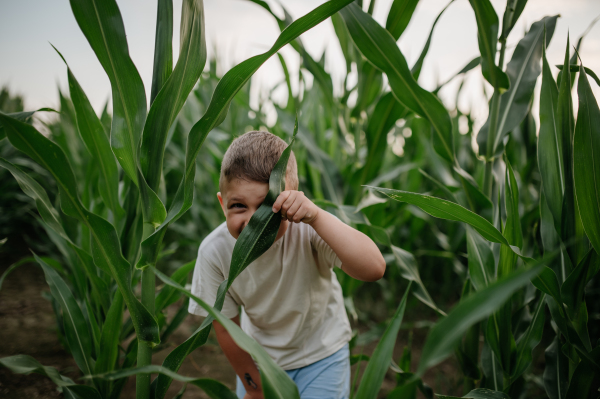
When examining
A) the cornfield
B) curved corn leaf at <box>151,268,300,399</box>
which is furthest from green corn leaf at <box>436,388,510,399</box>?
curved corn leaf at <box>151,268,300,399</box>

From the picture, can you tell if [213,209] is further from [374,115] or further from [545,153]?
[545,153]

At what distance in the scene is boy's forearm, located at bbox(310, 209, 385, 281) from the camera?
63cm

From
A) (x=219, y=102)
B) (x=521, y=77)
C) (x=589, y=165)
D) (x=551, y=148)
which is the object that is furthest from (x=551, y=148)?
(x=219, y=102)

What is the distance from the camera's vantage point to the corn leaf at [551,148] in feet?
2.30

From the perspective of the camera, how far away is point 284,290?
807mm

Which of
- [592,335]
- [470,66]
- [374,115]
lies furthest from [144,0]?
[592,335]

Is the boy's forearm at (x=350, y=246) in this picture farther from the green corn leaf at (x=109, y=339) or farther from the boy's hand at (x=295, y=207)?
the green corn leaf at (x=109, y=339)

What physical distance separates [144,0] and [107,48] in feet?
1.14

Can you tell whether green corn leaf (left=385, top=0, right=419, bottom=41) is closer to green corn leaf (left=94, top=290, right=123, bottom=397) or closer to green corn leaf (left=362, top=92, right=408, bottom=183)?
green corn leaf (left=362, top=92, right=408, bottom=183)

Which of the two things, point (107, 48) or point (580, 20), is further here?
point (580, 20)

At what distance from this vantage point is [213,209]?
184 centimetres

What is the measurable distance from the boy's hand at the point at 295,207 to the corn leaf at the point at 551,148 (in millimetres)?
494

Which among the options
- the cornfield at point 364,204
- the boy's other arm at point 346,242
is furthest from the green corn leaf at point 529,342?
the boy's other arm at point 346,242

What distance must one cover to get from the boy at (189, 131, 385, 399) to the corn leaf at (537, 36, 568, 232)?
0.38m
